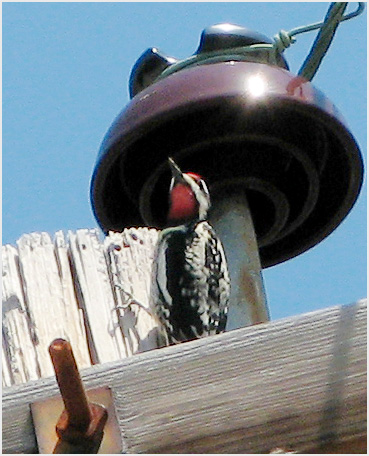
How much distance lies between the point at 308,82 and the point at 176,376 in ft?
4.35

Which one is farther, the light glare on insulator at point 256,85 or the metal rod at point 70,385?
the light glare on insulator at point 256,85

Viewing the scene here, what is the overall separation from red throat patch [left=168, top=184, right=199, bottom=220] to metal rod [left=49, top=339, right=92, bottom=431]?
1.64m

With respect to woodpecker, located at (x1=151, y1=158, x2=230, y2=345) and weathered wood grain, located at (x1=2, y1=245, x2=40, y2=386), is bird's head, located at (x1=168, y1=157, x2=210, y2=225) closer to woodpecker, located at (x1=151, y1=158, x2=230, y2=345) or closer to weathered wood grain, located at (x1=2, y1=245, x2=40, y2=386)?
woodpecker, located at (x1=151, y1=158, x2=230, y2=345)

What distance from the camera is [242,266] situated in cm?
230

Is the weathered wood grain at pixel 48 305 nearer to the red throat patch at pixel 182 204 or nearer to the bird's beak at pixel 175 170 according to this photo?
the bird's beak at pixel 175 170

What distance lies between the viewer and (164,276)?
3102mm

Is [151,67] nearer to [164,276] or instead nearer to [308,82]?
[308,82]

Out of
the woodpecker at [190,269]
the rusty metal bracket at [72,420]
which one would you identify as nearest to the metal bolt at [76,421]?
the rusty metal bracket at [72,420]

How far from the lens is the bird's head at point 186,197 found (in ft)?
8.62

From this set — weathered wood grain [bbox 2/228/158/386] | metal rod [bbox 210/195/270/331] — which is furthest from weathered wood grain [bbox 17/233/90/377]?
metal rod [bbox 210/195/270/331]

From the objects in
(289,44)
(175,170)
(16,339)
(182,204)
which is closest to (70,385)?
(16,339)

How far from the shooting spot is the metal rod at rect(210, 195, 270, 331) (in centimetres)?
224

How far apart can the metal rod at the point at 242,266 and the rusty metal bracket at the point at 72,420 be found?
1.07m

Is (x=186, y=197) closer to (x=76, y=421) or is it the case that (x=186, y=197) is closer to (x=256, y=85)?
(x=256, y=85)
